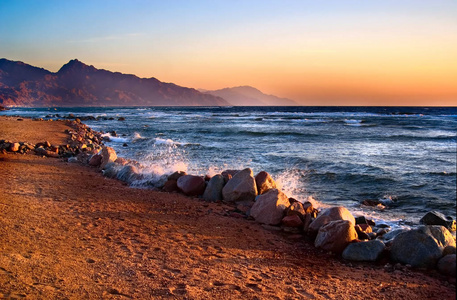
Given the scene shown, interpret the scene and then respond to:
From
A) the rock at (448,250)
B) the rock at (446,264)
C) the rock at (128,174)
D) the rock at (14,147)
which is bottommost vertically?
the rock at (446,264)

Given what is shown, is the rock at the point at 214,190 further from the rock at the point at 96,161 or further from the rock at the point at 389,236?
the rock at the point at 96,161

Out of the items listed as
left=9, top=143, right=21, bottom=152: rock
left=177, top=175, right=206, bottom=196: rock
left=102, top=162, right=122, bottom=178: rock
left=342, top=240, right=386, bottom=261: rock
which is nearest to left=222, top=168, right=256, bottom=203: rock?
left=177, top=175, right=206, bottom=196: rock

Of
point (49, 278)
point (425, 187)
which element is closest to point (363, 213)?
point (425, 187)

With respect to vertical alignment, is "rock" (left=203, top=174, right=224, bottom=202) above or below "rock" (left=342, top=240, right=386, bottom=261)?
above

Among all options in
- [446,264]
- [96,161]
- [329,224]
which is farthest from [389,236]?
[96,161]

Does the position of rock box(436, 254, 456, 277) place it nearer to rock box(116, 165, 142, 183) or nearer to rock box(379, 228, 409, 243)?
rock box(379, 228, 409, 243)

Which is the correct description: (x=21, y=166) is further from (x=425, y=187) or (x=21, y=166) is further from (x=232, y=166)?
(x=425, y=187)

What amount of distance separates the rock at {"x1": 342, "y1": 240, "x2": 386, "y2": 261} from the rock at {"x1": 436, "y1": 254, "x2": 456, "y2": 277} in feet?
2.77

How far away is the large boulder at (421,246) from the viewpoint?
17.5 ft

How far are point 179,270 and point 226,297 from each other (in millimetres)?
897

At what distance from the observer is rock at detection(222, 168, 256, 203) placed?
8688mm

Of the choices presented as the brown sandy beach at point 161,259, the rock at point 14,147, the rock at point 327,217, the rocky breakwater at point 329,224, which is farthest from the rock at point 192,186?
the rock at point 14,147

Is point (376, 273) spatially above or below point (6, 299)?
below

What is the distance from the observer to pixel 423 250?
542 centimetres
